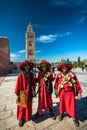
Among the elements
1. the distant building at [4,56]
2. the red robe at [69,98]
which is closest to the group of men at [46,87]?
the red robe at [69,98]

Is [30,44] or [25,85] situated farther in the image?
[30,44]

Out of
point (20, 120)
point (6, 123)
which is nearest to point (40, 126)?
point (20, 120)

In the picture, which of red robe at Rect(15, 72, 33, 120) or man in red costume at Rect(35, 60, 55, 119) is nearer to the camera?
red robe at Rect(15, 72, 33, 120)

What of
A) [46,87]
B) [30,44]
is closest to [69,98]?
[46,87]

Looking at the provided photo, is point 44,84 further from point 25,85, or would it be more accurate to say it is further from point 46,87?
point 25,85

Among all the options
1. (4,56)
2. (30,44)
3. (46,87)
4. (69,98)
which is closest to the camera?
(69,98)

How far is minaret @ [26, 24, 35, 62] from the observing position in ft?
181

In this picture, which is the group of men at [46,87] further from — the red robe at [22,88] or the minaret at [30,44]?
the minaret at [30,44]

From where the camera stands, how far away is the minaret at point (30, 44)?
55.2 m

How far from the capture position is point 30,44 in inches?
2266

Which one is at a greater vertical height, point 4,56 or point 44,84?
point 4,56

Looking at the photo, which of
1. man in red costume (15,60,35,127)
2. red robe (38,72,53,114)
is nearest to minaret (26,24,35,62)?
red robe (38,72,53,114)

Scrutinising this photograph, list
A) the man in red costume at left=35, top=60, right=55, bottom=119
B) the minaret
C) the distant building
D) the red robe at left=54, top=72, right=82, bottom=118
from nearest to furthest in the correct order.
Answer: the red robe at left=54, top=72, right=82, bottom=118
the man in red costume at left=35, top=60, right=55, bottom=119
the distant building
the minaret

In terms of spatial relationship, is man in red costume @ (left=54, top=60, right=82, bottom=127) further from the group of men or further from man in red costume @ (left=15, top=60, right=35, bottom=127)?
man in red costume @ (left=15, top=60, right=35, bottom=127)
